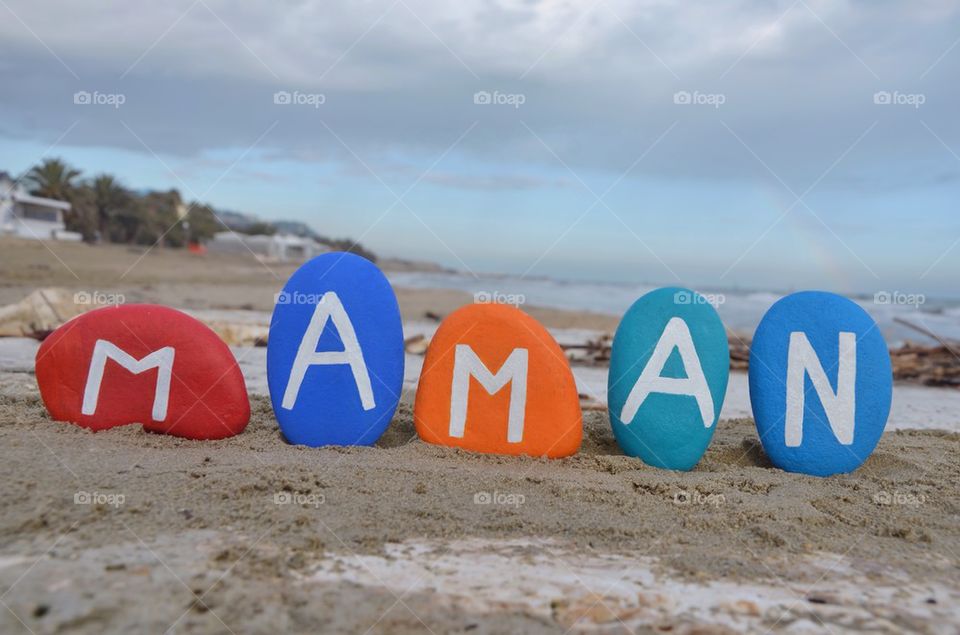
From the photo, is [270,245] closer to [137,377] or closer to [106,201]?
[106,201]

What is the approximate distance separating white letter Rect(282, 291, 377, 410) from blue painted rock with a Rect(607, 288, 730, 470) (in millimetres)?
1542

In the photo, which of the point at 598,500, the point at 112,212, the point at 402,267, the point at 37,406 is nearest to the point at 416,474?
the point at 598,500

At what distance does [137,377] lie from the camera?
Result: 13.8 feet

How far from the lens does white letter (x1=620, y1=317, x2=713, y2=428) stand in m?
4.14

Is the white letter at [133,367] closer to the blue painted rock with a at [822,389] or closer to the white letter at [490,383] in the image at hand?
the white letter at [490,383]

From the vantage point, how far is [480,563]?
7.88 feet

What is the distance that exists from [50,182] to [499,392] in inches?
1560

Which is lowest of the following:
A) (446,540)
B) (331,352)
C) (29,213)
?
(446,540)

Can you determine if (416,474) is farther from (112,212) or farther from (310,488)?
(112,212)

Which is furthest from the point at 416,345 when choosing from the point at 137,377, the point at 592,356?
the point at 137,377

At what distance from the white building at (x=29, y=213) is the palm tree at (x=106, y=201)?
140 centimetres

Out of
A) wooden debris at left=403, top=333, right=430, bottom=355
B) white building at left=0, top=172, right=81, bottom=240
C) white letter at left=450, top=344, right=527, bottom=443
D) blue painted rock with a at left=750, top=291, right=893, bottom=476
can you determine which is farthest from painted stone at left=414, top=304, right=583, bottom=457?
white building at left=0, top=172, right=81, bottom=240

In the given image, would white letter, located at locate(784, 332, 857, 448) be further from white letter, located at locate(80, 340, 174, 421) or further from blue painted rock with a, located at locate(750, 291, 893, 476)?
white letter, located at locate(80, 340, 174, 421)

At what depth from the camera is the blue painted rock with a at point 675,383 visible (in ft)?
13.6
